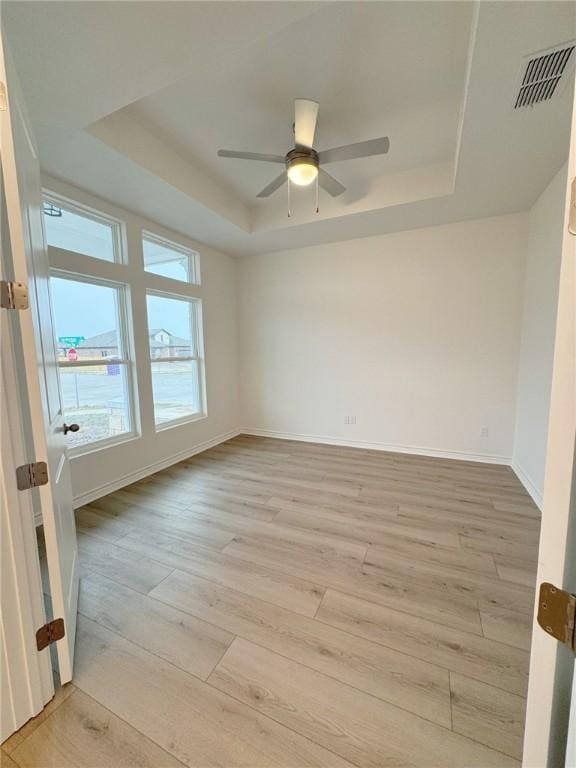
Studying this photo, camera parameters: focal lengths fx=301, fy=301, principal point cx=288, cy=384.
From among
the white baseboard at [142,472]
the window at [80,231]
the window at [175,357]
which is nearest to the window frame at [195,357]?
the window at [175,357]

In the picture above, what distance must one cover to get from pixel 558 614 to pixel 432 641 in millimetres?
1278

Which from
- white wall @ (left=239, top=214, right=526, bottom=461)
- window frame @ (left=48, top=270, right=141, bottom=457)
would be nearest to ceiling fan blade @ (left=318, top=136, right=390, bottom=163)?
white wall @ (left=239, top=214, right=526, bottom=461)

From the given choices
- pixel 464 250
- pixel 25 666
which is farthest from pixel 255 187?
pixel 25 666

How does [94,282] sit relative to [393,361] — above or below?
above

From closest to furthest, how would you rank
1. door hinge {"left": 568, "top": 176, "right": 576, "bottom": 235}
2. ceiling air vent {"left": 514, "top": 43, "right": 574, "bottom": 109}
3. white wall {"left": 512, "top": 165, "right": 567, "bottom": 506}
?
door hinge {"left": 568, "top": 176, "right": 576, "bottom": 235} < ceiling air vent {"left": 514, "top": 43, "right": 574, "bottom": 109} < white wall {"left": 512, "top": 165, "right": 567, "bottom": 506}

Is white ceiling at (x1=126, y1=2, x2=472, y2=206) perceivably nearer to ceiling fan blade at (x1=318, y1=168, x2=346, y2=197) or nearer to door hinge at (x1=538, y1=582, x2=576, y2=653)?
ceiling fan blade at (x1=318, y1=168, x2=346, y2=197)

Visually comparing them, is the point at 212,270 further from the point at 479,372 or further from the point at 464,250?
the point at 479,372

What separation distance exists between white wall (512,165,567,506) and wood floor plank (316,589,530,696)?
1832 millimetres

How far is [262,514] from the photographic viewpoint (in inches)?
101

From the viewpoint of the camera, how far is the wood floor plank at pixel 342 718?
3.42 feet

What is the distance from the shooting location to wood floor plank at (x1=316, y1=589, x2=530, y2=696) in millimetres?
1302

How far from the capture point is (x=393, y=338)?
3959 mm

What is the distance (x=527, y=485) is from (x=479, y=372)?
130 cm

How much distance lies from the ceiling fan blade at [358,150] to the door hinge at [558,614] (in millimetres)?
2378
